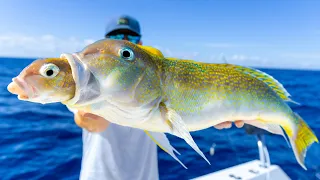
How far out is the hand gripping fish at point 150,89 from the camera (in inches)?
49.9

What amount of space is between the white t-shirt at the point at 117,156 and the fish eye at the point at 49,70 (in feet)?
7.38

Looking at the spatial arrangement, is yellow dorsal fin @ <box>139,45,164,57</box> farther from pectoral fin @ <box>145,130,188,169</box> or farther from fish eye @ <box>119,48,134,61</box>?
pectoral fin @ <box>145,130,188,169</box>

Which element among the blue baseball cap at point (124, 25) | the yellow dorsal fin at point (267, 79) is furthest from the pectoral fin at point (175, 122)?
the blue baseball cap at point (124, 25)

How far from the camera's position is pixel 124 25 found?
384 cm

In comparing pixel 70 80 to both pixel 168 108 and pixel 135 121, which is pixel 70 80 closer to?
pixel 135 121

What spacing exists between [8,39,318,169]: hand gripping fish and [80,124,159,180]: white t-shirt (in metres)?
1.77

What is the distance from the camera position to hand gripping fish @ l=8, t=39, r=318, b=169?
127 cm

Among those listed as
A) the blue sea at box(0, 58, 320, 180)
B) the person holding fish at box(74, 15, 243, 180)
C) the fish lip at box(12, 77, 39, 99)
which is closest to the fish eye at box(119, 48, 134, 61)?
the fish lip at box(12, 77, 39, 99)

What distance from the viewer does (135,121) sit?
5.29ft

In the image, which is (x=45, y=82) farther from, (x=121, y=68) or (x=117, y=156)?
(x=117, y=156)

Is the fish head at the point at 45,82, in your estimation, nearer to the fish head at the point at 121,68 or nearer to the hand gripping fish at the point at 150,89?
the hand gripping fish at the point at 150,89

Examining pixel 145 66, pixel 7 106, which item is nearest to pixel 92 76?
pixel 145 66

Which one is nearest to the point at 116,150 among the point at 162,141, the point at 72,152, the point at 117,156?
the point at 117,156

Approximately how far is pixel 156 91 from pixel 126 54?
0.31m
